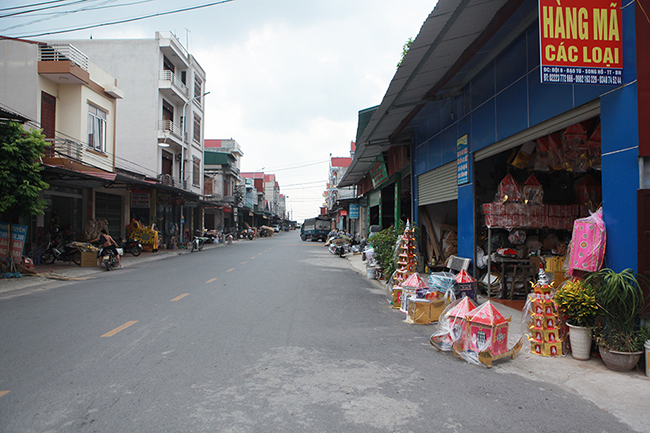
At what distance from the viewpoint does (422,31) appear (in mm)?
6312

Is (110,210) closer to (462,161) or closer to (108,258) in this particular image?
(108,258)

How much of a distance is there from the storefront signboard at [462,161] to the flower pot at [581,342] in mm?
5239

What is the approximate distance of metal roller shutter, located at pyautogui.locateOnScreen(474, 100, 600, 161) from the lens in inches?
216

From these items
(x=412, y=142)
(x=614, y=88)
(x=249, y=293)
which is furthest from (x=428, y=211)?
(x=614, y=88)

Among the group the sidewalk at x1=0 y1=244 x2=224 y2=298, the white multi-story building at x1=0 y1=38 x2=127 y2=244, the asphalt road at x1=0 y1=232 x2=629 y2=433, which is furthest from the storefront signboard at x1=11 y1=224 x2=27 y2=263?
the asphalt road at x1=0 y1=232 x2=629 y2=433

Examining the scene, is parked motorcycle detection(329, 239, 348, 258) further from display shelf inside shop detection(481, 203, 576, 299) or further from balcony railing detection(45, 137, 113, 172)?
display shelf inside shop detection(481, 203, 576, 299)

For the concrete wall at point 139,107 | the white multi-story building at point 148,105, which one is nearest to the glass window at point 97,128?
the white multi-story building at point 148,105

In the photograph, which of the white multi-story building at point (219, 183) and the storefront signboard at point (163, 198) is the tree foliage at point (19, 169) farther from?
the white multi-story building at point (219, 183)

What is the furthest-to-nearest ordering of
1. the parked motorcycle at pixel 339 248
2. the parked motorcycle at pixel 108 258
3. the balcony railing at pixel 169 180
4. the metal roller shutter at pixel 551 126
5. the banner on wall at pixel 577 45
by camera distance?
the balcony railing at pixel 169 180, the parked motorcycle at pixel 339 248, the parked motorcycle at pixel 108 258, the metal roller shutter at pixel 551 126, the banner on wall at pixel 577 45

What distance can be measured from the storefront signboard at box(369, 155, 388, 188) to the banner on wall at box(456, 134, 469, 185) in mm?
7172

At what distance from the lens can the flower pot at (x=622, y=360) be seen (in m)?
4.36

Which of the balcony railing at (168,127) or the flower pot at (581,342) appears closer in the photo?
the flower pot at (581,342)

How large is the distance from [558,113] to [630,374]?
3614 mm

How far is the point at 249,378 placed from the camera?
4.09m
